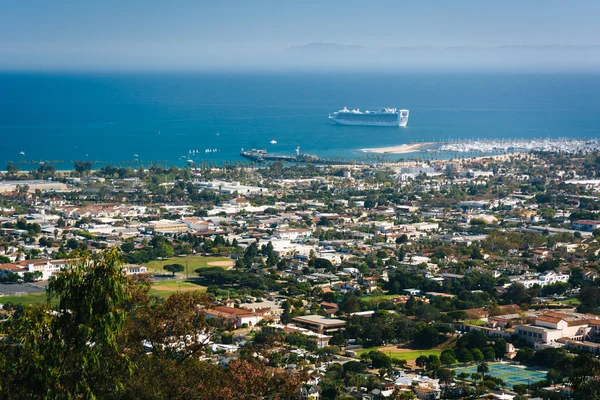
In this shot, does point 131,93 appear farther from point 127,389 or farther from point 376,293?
point 127,389

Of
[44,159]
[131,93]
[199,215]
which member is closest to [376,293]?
[199,215]

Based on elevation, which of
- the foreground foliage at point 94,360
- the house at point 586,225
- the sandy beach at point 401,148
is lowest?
the house at point 586,225

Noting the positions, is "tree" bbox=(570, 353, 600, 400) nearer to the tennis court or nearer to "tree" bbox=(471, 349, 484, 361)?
the tennis court

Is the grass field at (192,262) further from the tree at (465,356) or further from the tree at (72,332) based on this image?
the tree at (72,332)

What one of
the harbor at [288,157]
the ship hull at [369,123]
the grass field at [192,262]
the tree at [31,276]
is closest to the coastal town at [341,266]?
the tree at [31,276]

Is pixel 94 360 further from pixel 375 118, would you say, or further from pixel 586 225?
pixel 375 118

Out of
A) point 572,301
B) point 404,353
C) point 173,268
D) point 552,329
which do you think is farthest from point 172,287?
point 572,301
